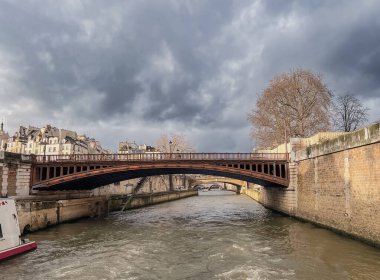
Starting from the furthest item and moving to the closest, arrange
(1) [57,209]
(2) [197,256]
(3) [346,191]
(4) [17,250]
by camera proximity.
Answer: (1) [57,209], (3) [346,191], (2) [197,256], (4) [17,250]

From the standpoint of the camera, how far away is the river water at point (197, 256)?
1318cm

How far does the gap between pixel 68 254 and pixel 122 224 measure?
1274 centimetres

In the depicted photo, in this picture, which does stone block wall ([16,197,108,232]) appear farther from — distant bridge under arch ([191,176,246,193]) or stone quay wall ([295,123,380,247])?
distant bridge under arch ([191,176,246,193])

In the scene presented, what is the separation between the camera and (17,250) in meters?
16.0

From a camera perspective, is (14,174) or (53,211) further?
(14,174)

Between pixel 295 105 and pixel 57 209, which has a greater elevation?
pixel 295 105

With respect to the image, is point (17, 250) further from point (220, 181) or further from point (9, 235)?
point (220, 181)

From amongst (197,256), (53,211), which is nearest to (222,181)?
(53,211)

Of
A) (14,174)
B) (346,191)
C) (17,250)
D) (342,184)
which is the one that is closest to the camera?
(17,250)

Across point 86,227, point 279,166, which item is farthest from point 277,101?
point 86,227

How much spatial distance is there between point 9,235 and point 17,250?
31.7 inches

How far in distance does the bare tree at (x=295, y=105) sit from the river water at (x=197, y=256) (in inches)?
948

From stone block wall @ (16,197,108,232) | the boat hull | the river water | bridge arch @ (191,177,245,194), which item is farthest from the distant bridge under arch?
the boat hull

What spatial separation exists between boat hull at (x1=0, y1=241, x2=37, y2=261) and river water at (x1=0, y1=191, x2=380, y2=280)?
0.28 metres
